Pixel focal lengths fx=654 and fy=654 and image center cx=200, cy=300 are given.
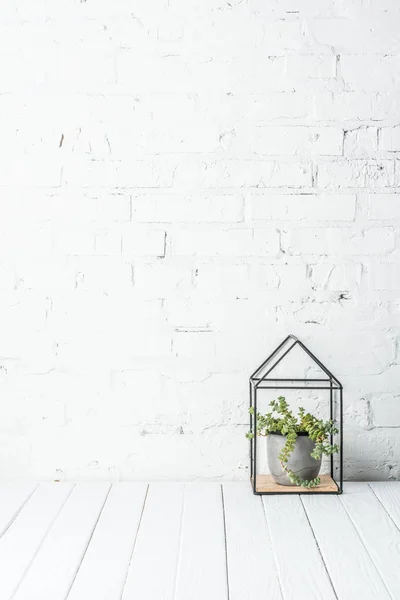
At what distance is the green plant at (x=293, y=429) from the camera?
1.86 metres

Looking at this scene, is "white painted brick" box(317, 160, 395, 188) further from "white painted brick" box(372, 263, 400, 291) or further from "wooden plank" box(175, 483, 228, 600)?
"wooden plank" box(175, 483, 228, 600)

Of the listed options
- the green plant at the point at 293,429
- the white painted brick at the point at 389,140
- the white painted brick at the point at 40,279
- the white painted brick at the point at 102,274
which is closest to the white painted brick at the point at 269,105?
the white painted brick at the point at 389,140

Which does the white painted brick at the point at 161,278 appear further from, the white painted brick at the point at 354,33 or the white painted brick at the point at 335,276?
the white painted brick at the point at 354,33

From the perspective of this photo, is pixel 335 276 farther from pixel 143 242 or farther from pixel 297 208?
pixel 143 242

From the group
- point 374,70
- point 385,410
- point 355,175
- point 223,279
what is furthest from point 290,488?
point 374,70

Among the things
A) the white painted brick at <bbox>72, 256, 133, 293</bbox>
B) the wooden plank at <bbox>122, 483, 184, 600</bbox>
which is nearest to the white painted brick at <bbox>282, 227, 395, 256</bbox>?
the white painted brick at <bbox>72, 256, 133, 293</bbox>

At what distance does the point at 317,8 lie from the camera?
2.03 meters

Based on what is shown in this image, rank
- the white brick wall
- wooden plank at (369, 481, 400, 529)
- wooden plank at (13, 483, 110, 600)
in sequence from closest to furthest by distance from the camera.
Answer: wooden plank at (13, 483, 110, 600) < wooden plank at (369, 481, 400, 529) < the white brick wall

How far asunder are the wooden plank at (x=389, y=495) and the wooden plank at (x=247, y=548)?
35cm

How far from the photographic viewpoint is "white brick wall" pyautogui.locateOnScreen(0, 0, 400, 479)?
80.0 inches

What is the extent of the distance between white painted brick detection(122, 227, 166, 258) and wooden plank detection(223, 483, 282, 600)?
0.76 m

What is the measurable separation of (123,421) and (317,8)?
1.42 meters

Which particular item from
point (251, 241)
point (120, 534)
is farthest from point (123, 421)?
point (251, 241)

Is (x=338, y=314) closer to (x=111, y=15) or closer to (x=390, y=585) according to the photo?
(x=390, y=585)
